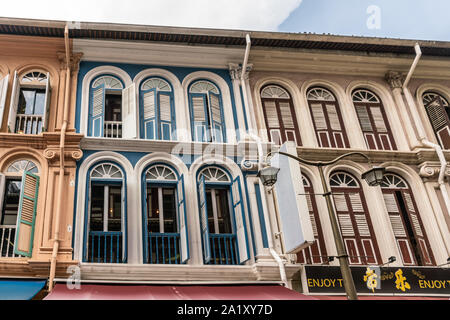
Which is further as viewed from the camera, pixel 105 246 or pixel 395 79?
pixel 395 79

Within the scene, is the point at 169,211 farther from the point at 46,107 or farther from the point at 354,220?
the point at 354,220

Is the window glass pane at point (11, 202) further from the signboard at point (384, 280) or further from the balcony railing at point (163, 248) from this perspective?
the signboard at point (384, 280)

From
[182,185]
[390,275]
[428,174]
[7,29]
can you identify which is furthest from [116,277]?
[428,174]

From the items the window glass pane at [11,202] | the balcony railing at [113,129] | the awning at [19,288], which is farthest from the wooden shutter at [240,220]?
the window glass pane at [11,202]

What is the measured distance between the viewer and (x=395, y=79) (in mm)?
11594

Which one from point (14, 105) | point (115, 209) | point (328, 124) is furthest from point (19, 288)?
point (328, 124)

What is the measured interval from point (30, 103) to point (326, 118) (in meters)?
6.69

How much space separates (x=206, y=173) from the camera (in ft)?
31.5

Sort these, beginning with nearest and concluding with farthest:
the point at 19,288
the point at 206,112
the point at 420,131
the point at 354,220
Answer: the point at 19,288 < the point at 354,220 < the point at 206,112 < the point at 420,131

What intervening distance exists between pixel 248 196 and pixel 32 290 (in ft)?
14.0

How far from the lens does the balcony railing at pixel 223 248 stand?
8703 millimetres

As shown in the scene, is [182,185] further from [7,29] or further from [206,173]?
[7,29]

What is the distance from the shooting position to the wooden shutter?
8.61 metres

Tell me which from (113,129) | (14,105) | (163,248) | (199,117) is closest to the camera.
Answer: (163,248)
